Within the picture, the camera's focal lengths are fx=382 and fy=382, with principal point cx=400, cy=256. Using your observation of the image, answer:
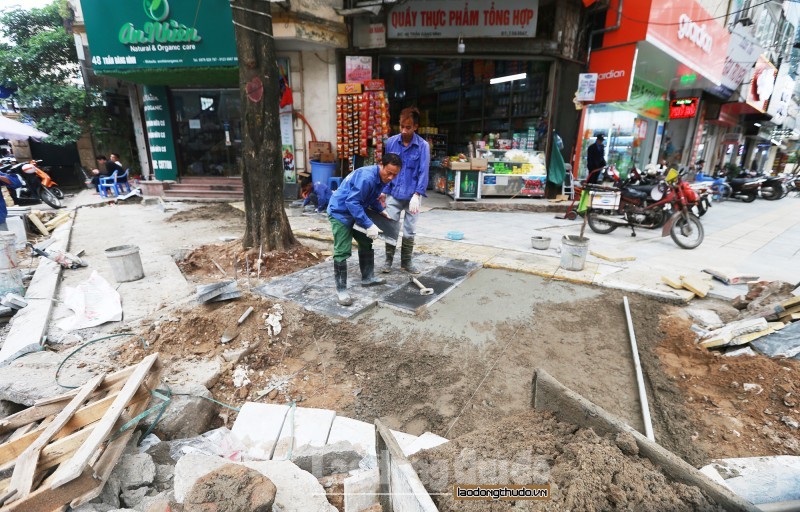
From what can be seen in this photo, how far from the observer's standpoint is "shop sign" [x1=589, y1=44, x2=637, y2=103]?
28.9ft

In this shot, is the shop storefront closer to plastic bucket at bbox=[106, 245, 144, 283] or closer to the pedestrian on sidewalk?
the pedestrian on sidewalk

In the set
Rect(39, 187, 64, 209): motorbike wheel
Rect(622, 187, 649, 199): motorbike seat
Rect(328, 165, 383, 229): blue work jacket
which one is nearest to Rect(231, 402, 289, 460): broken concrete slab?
Rect(328, 165, 383, 229): blue work jacket

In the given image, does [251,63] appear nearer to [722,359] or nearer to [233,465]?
[233,465]

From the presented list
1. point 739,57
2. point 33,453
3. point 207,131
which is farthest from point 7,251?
point 739,57

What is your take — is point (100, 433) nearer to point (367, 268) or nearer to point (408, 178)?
point (367, 268)

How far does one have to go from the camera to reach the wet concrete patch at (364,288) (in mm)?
3939

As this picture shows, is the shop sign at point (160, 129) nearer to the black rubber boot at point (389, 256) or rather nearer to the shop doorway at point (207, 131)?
the shop doorway at point (207, 131)

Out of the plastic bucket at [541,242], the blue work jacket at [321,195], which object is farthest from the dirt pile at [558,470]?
the blue work jacket at [321,195]

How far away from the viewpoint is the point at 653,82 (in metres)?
12.7

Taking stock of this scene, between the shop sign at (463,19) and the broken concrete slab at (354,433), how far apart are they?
9247 mm

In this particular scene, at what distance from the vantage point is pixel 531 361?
10.2 feet

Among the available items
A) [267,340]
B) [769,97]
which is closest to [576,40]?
[267,340]

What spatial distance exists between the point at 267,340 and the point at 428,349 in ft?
4.68

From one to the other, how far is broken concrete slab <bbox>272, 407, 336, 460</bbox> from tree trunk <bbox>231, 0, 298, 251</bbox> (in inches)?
125
